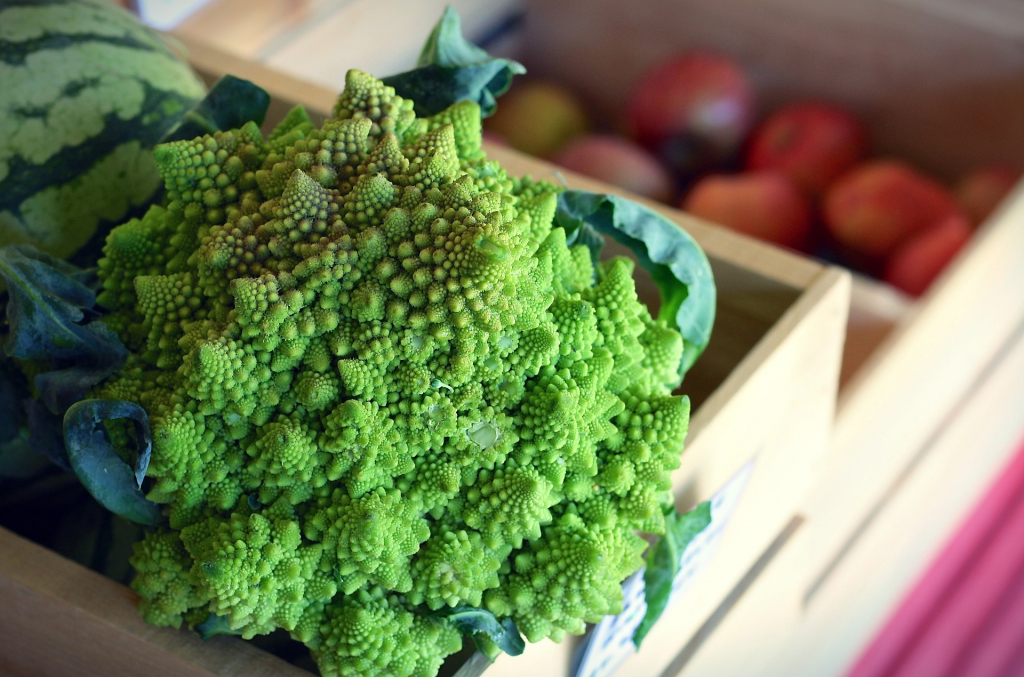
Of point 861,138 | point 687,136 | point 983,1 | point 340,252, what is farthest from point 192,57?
point 983,1

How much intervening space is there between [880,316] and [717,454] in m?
0.47

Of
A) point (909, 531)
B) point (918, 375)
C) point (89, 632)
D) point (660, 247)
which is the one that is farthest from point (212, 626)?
point (909, 531)

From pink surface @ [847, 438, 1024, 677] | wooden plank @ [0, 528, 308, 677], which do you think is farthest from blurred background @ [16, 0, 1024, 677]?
wooden plank @ [0, 528, 308, 677]

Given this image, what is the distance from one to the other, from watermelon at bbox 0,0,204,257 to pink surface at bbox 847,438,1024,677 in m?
1.09

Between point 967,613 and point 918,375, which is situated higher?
point 918,375

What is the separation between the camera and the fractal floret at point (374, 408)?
0.51 meters

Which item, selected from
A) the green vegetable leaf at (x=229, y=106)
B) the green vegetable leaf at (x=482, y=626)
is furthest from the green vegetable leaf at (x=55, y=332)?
the green vegetable leaf at (x=482, y=626)

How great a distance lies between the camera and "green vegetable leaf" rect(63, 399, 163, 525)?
530 millimetres

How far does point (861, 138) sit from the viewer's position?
156 centimetres

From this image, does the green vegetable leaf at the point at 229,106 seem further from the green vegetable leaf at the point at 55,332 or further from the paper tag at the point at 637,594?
the paper tag at the point at 637,594

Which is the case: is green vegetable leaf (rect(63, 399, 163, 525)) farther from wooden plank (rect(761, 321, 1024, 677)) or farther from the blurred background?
wooden plank (rect(761, 321, 1024, 677))

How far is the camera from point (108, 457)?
564mm

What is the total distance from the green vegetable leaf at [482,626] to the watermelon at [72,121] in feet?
1.29

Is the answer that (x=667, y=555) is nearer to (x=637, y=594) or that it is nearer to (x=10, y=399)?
(x=637, y=594)
